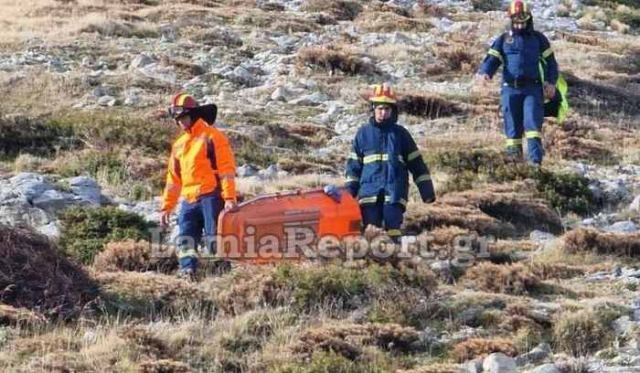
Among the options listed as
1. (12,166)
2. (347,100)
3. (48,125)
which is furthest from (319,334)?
(347,100)

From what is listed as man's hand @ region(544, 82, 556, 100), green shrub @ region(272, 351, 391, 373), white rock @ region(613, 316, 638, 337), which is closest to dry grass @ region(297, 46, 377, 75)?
man's hand @ region(544, 82, 556, 100)

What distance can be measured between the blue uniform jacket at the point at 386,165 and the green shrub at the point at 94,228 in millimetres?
1973

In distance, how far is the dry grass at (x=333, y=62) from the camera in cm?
2219

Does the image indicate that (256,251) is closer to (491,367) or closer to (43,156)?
(491,367)

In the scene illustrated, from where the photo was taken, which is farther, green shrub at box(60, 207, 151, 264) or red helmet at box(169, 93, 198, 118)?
green shrub at box(60, 207, 151, 264)

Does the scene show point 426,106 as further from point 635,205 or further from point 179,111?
point 179,111

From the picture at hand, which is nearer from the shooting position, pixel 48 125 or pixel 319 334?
pixel 319 334

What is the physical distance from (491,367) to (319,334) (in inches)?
45.5

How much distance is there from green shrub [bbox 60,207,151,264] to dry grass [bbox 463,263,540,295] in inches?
123

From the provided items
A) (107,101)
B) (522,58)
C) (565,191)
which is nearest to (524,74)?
(522,58)

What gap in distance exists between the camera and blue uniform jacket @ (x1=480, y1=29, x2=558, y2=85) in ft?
47.2

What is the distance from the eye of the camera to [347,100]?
19844 millimetres

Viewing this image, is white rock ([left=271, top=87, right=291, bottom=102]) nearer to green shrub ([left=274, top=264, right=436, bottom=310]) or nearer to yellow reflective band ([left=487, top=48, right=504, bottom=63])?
yellow reflective band ([left=487, top=48, right=504, bottom=63])

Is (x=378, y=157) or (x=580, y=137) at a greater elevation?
(x=378, y=157)
